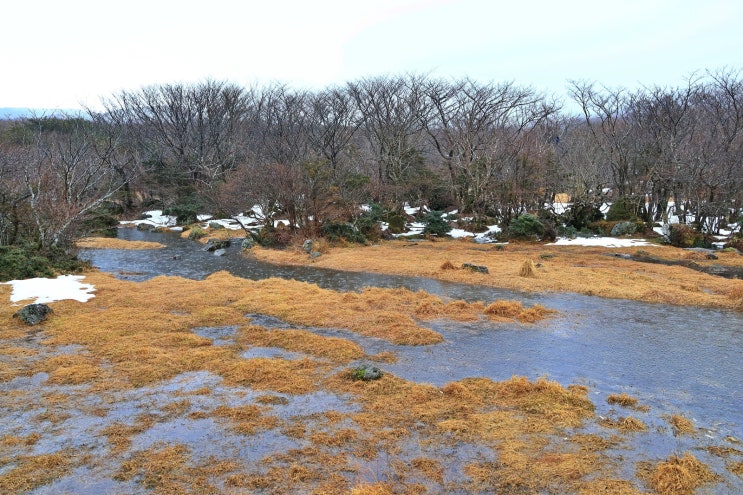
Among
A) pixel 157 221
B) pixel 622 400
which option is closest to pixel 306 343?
pixel 622 400

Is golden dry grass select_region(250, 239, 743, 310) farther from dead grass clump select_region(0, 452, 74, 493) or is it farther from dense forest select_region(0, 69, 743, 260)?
dead grass clump select_region(0, 452, 74, 493)

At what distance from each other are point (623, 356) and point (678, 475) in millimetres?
4168

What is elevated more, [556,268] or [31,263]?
[556,268]

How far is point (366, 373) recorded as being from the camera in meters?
7.71

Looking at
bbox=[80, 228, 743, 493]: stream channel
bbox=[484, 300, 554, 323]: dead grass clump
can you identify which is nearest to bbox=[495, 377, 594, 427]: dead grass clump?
bbox=[80, 228, 743, 493]: stream channel

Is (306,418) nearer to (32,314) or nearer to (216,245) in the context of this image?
(32,314)

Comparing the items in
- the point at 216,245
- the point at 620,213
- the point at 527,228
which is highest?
the point at 620,213

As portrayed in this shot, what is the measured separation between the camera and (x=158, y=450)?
5.60 meters

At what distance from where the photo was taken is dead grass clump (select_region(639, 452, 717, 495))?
494 centimetres

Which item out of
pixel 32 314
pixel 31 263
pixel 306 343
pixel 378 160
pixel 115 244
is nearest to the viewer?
pixel 306 343

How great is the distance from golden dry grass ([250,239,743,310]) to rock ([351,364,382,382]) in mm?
8111

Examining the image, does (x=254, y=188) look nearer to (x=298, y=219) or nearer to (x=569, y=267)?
(x=298, y=219)

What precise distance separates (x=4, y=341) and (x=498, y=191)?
23.8 m

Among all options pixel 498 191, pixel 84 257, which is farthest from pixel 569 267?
pixel 84 257
